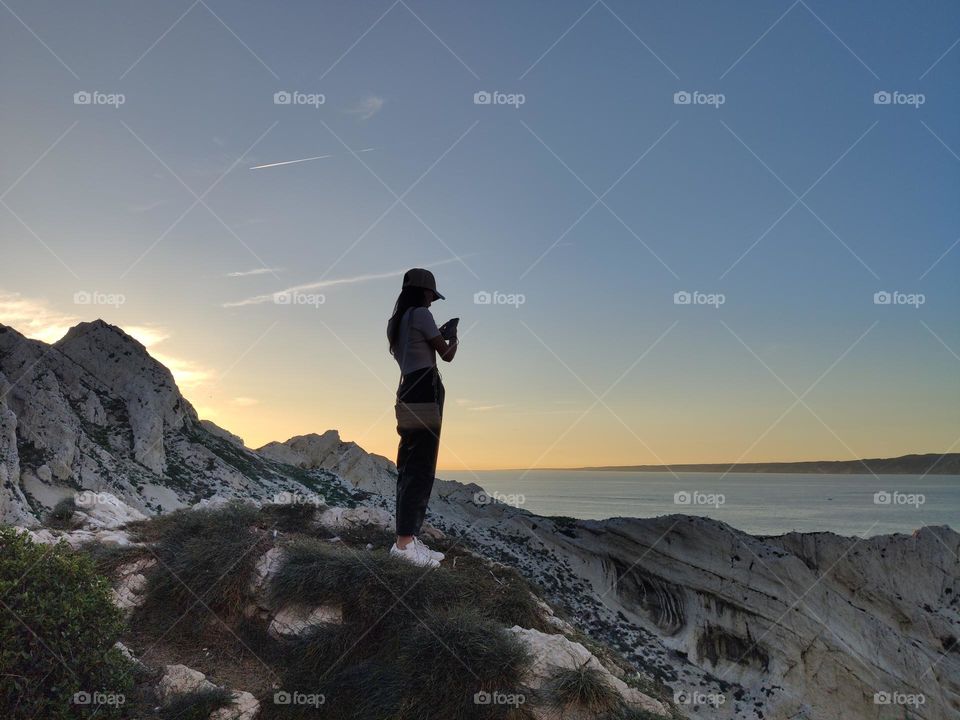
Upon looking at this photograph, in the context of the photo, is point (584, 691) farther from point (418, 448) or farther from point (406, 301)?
point (406, 301)

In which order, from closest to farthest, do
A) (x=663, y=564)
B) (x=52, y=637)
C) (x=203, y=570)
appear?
1. (x=52, y=637)
2. (x=203, y=570)
3. (x=663, y=564)

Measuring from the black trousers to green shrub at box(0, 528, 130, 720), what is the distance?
9.60 ft

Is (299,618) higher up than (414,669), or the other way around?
(299,618)

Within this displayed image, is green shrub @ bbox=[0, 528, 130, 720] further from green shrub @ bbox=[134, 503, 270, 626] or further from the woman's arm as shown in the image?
the woman's arm

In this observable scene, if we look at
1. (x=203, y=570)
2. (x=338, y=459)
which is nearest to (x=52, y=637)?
(x=203, y=570)

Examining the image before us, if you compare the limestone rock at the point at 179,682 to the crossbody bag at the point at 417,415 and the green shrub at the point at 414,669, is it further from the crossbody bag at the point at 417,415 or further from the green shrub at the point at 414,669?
the crossbody bag at the point at 417,415

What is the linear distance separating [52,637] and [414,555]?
348 centimetres

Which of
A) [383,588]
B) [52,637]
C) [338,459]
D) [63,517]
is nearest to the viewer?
[52,637]

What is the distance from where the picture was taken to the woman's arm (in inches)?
273

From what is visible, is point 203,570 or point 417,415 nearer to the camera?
point 417,415

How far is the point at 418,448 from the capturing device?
7.13 meters

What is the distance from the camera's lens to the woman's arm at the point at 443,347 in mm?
6938

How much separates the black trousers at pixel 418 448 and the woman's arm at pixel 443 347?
204mm

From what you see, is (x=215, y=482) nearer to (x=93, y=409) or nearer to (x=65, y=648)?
(x=93, y=409)
